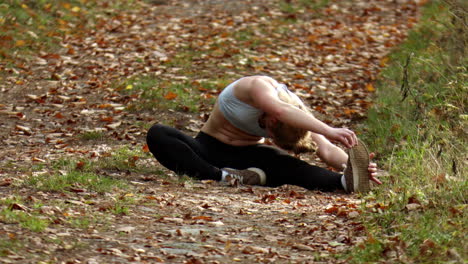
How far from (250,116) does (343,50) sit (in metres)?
5.86

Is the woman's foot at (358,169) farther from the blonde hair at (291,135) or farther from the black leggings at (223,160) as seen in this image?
the blonde hair at (291,135)

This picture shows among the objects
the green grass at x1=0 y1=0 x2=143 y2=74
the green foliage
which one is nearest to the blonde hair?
the green foliage

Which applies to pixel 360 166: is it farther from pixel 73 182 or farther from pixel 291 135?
pixel 73 182

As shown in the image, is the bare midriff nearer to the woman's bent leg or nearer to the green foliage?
the woman's bent leg

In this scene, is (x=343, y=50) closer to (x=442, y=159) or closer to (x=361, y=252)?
(x=442, y=159)

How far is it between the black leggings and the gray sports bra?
0.21 m

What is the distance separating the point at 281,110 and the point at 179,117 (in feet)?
9.43

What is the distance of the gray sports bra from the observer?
5.96 meters

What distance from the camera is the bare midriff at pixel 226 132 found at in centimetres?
620

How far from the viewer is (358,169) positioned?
553 cm

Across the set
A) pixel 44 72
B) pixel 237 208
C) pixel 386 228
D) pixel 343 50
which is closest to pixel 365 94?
pixel 343 50

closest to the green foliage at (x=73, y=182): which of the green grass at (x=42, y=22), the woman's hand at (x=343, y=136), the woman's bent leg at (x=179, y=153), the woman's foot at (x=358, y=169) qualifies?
the woman's bent leg at (x=179, y=153)

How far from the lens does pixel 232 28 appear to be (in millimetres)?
12281

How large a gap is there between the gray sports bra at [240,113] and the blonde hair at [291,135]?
0.16 metres
